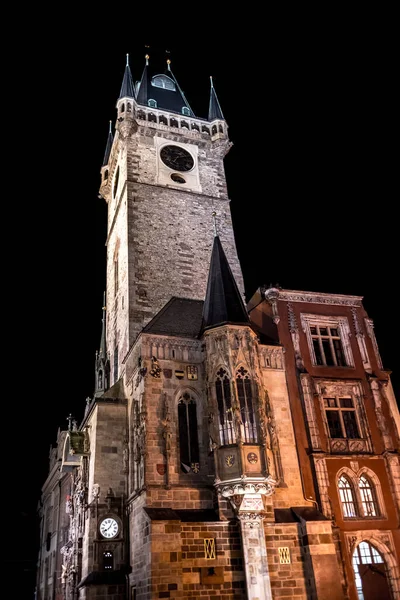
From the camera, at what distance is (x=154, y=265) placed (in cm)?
3112

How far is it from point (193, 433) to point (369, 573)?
8.71 m

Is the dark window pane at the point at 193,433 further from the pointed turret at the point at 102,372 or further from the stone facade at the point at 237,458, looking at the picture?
the pointed turret at the point at 102,372

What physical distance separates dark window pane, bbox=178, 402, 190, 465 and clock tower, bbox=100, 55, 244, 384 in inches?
264

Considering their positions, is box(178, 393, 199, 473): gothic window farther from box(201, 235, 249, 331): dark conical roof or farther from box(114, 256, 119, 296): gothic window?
box(114, 256, 119, 296): gothic window

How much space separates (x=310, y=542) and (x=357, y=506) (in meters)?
3.25

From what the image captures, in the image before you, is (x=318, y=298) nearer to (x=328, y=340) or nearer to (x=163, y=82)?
(x=328, y=340)

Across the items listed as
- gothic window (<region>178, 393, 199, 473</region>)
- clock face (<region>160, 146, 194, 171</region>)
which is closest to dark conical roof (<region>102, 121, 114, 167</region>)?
clock face (<region>160, 146, 194, 171</region>)

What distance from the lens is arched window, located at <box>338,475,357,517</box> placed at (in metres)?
21.8

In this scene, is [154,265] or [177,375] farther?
[154,265]

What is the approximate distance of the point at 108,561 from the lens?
830 inches

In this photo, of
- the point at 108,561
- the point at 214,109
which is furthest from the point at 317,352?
the point at 214,109

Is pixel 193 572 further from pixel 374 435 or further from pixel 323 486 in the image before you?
pixel 374 435

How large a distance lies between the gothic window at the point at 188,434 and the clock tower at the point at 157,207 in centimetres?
665

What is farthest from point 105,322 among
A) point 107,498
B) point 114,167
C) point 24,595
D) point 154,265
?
point 24,595
